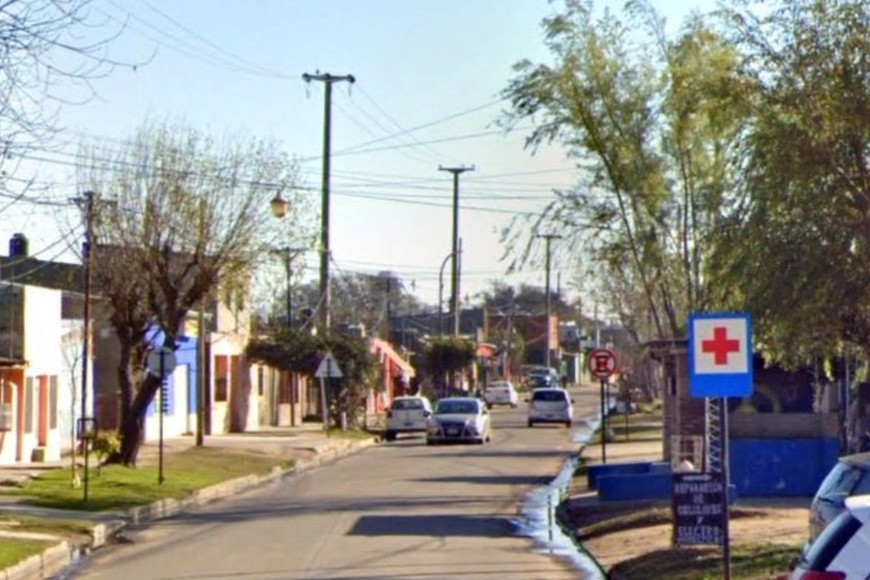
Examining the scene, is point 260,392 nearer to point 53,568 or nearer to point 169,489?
point 169,489

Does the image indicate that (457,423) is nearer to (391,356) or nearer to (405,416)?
(405,416)

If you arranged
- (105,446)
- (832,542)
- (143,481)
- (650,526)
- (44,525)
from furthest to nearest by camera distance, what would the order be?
(105,446)
(143,481)
(44,525)
(650,526)
(832,542)

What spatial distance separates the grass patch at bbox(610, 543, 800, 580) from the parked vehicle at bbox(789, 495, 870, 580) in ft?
27.0

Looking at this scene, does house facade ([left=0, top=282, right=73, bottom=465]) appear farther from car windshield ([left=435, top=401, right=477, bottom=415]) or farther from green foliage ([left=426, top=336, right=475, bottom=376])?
green foliage ([left=426, top=336, right=475, bottom=376])

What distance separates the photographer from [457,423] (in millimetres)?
56312

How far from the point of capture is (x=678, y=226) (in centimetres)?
3769

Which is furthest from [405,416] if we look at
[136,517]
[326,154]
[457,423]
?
[136,517]

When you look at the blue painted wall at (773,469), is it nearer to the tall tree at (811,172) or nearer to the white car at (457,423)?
the tall tree at (811,172)

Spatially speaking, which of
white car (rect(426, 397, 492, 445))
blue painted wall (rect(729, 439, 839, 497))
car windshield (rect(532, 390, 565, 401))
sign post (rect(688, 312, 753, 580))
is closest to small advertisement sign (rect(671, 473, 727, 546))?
sign post (rect(688, 312, 753, 580))

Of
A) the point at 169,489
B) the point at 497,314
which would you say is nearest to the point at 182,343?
the point at 169,489

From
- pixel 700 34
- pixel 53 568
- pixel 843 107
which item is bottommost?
pixel 53 568

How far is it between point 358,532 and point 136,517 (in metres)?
5.33

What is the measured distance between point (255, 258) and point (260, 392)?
Answer: 2924cm

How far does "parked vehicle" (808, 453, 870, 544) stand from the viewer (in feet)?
50.4
